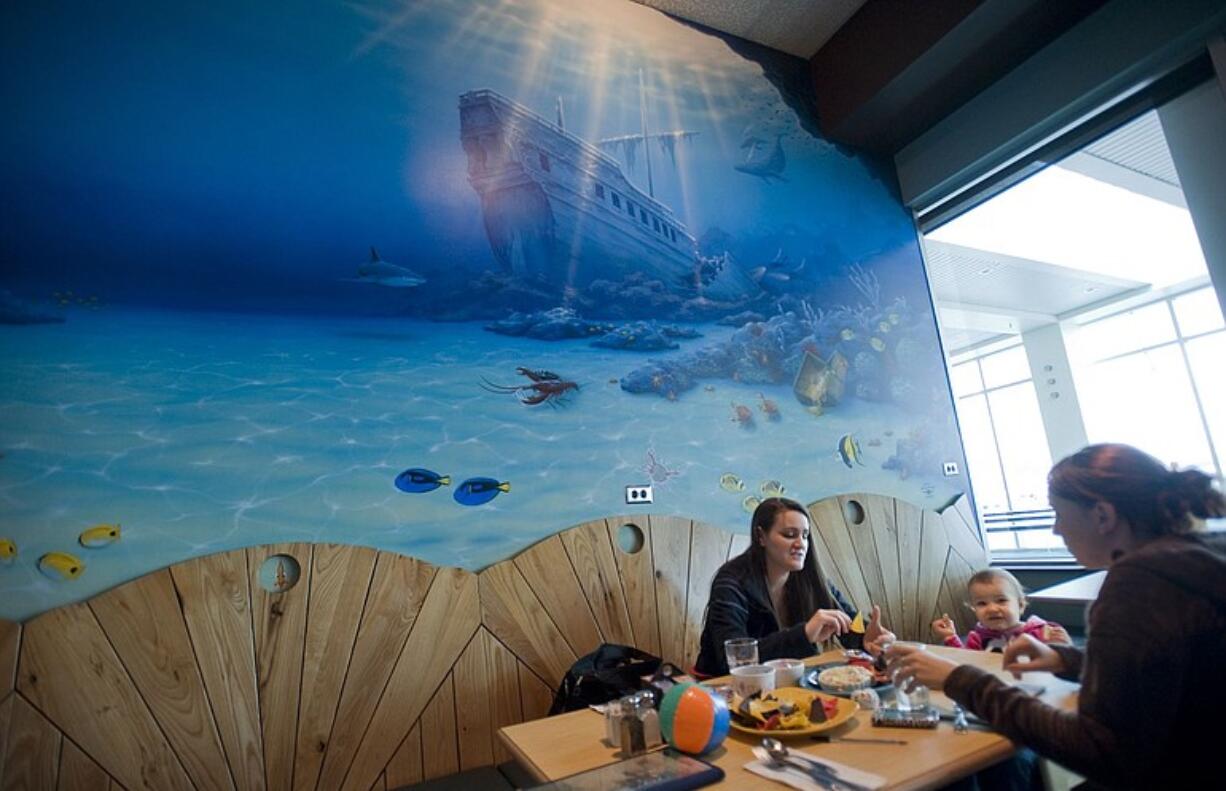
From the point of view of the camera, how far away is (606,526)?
7.97ft

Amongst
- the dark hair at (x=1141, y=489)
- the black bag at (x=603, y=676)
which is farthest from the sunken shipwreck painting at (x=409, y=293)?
the dark hair at (x=1141, y=489)

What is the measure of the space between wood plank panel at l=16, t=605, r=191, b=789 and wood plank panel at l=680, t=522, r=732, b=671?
1.74m

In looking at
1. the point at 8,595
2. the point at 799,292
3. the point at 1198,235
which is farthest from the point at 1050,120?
the point at 8,595

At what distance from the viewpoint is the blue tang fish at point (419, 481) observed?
213 centimetres

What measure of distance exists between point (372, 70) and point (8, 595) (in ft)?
7.13

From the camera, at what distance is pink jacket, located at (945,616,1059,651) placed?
1.85 meters

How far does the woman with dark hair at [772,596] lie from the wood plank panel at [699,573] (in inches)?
13.0

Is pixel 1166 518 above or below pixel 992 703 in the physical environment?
above

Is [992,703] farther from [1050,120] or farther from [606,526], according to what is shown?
[1050,120]

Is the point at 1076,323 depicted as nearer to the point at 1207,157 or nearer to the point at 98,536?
the point at 1207,157

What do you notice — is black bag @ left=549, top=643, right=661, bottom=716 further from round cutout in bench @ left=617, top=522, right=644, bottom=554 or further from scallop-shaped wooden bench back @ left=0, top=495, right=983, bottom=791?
round cutout in bench @ left=617, top=522, right=644, bottom=554

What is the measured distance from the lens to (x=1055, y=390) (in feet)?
11.7

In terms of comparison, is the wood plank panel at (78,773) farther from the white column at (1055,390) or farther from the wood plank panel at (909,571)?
the white column at (1055,390)

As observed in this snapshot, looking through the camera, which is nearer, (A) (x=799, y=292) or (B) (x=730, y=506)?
(B) (x=730, y=506)
